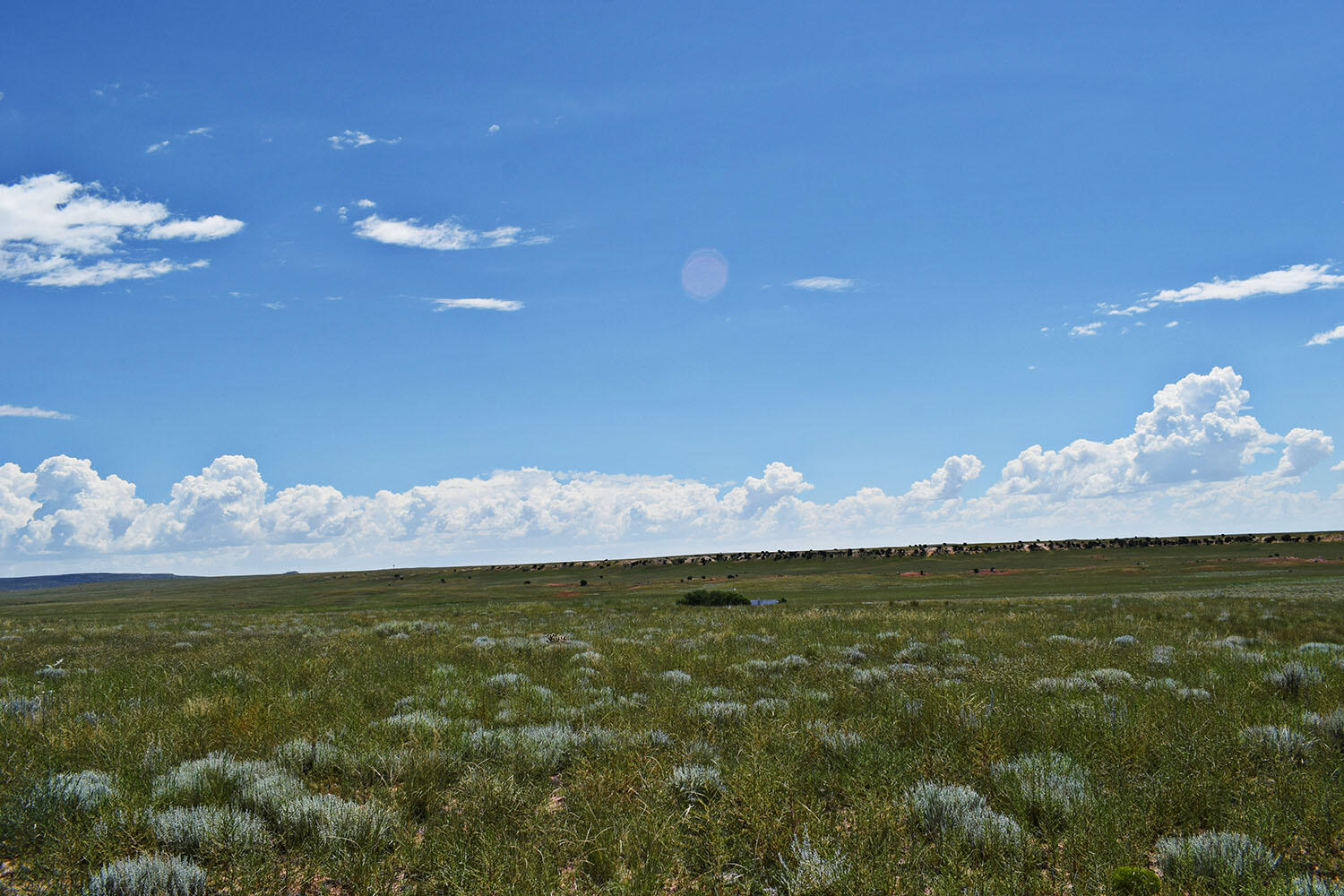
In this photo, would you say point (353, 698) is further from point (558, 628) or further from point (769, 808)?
point (558, 628)

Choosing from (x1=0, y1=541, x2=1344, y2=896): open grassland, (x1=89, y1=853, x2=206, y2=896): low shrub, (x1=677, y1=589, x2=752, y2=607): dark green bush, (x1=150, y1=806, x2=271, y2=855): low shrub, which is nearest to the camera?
(x1=89, y1=853, x2=206, y2=896): low shrub

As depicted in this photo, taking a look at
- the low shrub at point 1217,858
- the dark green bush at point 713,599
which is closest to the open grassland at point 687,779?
the low shrub at point 1217,858

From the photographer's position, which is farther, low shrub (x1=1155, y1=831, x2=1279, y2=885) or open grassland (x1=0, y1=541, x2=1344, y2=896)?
open grassland (x1=0, y1=541, x2=1344, y2=896)

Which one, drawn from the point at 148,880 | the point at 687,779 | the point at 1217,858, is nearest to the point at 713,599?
the point at 687,779

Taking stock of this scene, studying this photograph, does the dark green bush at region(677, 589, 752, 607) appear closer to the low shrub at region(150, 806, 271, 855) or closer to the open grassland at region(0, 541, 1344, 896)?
the open grassland at region(0, 541, 1344, 896)

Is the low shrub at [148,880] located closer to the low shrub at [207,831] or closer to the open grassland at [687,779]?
the open grassland at [687,779]

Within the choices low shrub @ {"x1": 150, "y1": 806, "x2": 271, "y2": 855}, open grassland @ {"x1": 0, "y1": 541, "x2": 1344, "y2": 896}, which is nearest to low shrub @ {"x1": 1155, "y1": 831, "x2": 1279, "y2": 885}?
open grassland @ {"x1": 0, "y1": 541, "x2": 1344, "y2": 896}

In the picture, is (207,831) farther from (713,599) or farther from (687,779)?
(713,599)

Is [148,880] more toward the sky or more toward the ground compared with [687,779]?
more toward the sky

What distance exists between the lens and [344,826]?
4586 millimetres

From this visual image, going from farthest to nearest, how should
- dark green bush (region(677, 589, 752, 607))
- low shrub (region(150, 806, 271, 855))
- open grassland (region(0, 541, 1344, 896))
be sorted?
dark green bush (region(677, 589, 752, 607)), low shrub (region(150, 806, 271, 855)), open grassland (region(0, 541, 1344, 896))

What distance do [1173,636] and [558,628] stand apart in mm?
16650

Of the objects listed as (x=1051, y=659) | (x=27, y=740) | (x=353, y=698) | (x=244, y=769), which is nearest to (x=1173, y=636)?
(x=1051, y=659)

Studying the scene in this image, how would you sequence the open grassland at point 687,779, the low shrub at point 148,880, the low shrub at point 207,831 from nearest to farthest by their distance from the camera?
the low shrub at point 148,880, the open grassland at point 687,779, the low shrub at point 207,831
